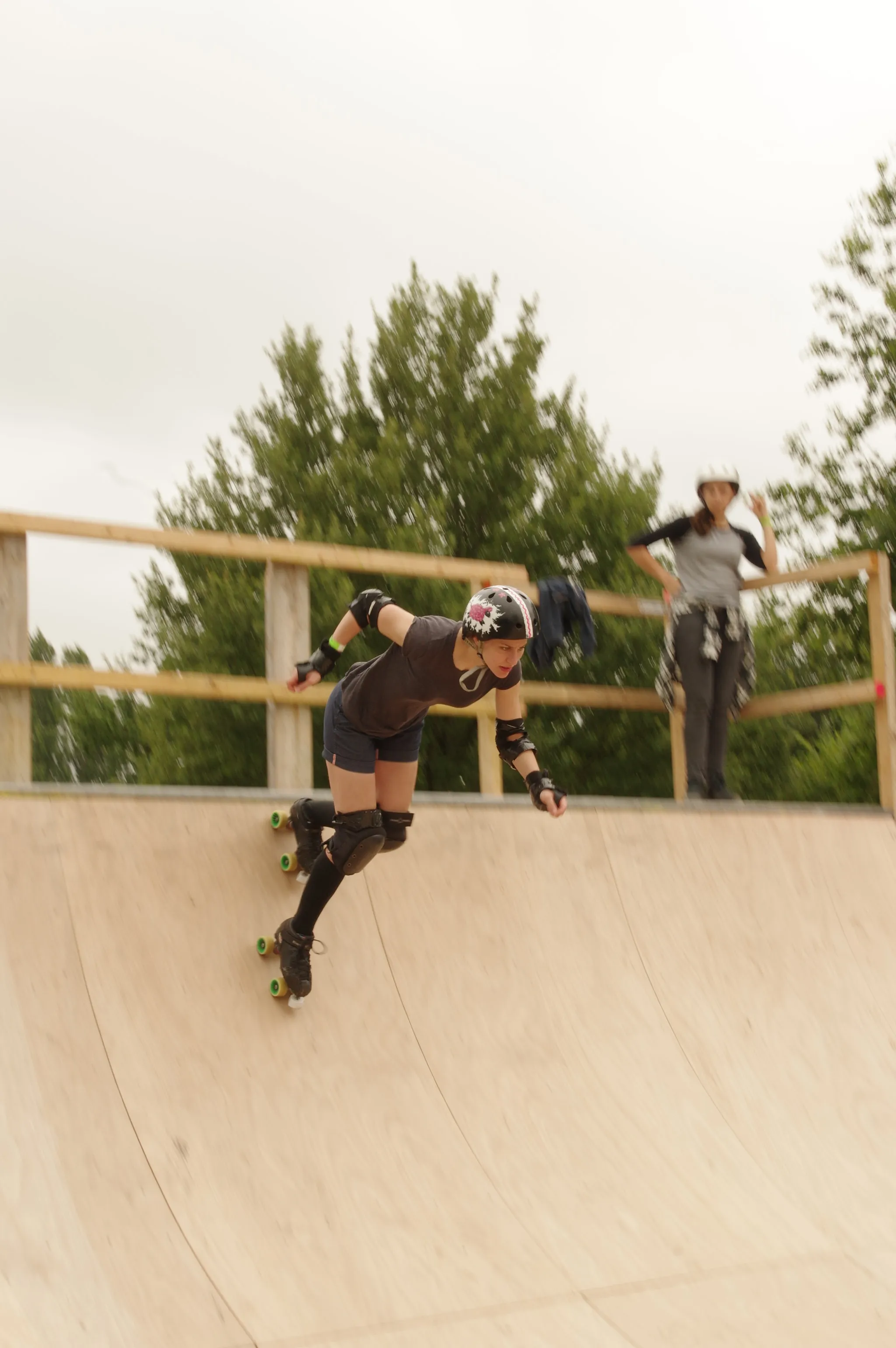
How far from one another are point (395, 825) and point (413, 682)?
0.77 metres

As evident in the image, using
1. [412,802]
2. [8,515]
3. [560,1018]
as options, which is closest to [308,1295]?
[560,1018]

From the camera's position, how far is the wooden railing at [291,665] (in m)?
6.42

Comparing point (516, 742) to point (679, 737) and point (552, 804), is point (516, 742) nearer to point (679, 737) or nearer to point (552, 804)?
point (552, 804)

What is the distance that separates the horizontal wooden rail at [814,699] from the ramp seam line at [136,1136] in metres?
4.68

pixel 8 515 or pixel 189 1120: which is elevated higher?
pixel 8 515

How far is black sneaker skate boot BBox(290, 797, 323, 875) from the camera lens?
6062mm

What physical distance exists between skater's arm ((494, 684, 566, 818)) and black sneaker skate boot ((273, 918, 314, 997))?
111 centimetres

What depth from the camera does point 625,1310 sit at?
455 centimetres

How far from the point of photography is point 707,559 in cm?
832

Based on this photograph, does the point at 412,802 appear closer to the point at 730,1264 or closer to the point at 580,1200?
the point at 580,1200

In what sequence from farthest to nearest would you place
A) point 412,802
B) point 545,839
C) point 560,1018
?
point 545,839 → point 412,802 → point 560,1018

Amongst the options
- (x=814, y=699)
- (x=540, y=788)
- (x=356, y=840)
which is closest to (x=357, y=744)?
(x=356, y=840)

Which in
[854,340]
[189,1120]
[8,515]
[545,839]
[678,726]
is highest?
[854,340]

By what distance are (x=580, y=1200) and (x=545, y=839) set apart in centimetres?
226
